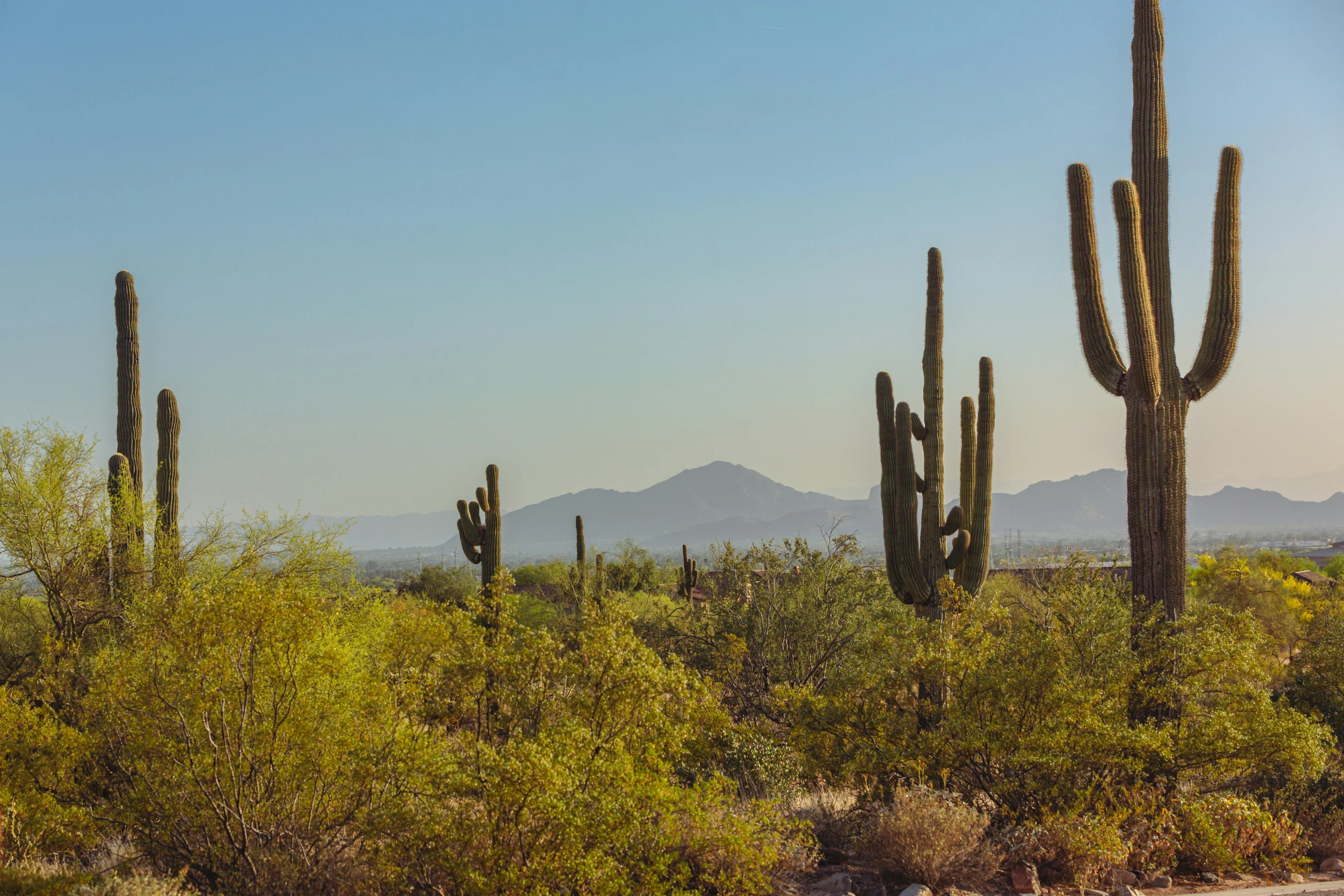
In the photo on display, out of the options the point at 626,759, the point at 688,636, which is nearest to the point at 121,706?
the point at 626,759

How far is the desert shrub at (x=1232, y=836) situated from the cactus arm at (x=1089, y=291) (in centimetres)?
442

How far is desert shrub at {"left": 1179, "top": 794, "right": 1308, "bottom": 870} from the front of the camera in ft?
28.0

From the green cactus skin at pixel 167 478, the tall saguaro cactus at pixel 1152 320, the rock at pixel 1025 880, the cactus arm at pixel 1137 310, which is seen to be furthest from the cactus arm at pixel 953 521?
the green cactus skin at pixel 167 478

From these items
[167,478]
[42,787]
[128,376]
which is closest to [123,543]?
[167,478]

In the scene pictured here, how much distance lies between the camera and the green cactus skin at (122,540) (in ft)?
45.9

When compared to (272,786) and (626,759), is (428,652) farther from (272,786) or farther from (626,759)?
(626,759)

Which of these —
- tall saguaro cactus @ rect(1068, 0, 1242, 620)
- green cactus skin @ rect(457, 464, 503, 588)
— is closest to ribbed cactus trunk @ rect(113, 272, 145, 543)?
green cactus skin @ rect(457, 464, 503, 588)

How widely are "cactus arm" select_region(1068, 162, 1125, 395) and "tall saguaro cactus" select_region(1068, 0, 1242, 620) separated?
0.01 metres

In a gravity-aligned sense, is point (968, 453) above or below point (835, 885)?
above

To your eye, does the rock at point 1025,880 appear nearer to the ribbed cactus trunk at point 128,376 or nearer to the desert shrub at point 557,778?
the desert shrub at point 557,778

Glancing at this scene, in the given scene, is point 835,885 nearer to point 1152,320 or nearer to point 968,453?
point 1152,320

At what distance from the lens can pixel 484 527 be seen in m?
21.6

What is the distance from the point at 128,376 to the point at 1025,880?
15.4m

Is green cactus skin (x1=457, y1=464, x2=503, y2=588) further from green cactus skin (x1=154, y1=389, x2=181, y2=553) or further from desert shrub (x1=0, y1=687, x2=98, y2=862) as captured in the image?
desert shrub (x1=0, y1=687, x2=98, y2=862)
